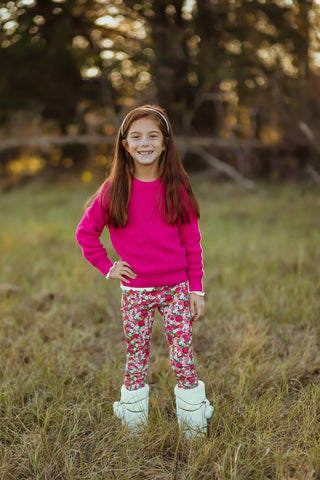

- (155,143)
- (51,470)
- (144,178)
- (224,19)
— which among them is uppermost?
(224,19)

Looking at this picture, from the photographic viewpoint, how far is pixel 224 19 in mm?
6621

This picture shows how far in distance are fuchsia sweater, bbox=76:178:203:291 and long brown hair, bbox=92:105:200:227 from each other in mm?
35

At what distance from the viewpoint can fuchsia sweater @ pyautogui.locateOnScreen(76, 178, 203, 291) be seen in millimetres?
1923

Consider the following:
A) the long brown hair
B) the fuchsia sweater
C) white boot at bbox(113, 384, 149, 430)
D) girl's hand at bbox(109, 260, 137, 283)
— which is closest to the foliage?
the long brown hair

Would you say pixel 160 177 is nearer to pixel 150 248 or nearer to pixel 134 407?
pixel 150 248

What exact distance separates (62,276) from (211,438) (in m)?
2.84

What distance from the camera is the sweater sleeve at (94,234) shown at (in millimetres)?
1954

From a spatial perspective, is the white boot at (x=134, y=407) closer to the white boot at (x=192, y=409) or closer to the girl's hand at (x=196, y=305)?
the white boot at (x=192, y=409)

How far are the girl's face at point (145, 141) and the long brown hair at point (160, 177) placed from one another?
0.03 m

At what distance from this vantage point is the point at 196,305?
1.99 m

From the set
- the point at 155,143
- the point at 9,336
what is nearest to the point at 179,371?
the point at 155,143

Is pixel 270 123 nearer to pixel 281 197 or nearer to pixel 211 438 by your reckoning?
pixel 281 197

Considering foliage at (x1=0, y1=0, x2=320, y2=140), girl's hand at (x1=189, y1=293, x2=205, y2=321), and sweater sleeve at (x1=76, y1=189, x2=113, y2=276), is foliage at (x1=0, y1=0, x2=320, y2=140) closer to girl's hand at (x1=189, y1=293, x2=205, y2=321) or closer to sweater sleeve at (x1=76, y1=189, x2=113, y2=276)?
sweater sleeve at (x1=76, y1=189, x2=113, y2=276)

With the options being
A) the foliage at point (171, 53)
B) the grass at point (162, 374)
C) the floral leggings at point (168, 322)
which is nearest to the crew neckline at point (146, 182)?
the floral leggings at point (168, 322)
